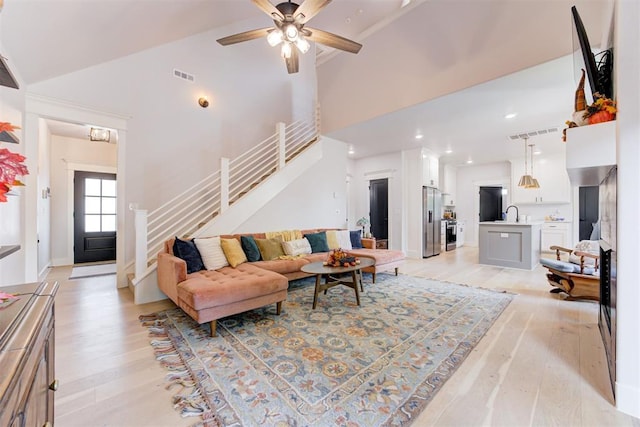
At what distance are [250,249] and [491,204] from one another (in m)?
7.06

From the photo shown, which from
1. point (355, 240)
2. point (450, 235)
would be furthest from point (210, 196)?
point (450, 235)

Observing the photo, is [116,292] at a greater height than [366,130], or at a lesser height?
lesser

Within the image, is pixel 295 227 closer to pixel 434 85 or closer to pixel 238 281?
pixel 238 281

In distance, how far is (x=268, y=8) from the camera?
252 centimetres

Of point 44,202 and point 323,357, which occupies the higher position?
point 44,202

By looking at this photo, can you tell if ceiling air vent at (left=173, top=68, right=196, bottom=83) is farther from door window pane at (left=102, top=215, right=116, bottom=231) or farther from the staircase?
door window pane at (left=102, top=215, right=116, bottom=231)

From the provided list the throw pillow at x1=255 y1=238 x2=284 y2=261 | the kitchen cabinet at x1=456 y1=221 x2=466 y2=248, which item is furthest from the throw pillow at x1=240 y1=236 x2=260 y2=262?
the kitchen cabinet at x1=456 y1=221 x2=466 y2=248

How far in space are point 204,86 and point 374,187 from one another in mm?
4941

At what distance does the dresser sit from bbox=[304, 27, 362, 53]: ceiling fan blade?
306 cm

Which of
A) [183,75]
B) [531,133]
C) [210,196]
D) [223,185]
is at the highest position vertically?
[183,75]

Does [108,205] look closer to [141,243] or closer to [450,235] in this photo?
[141,243]

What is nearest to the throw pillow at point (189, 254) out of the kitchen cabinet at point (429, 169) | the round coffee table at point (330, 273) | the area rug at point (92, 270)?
the round coffee table at point (330, 273)

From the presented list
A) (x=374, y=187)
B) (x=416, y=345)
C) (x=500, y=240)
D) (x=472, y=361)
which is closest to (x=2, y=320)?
(x=416, y=345)

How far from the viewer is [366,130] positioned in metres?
5.39
